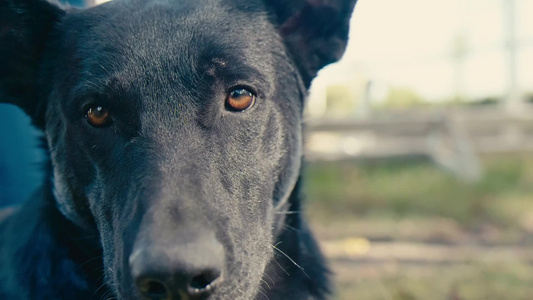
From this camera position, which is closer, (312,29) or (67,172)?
(67,172)

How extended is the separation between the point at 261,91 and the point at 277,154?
26 cm

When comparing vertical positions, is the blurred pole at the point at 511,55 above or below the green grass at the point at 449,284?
below

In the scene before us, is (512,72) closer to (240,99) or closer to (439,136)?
(439,136)

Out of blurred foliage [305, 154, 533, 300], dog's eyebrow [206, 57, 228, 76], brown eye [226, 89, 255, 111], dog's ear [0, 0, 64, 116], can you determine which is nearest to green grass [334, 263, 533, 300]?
blurred foliage [305, 154, 533, 300]

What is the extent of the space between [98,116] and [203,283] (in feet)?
2.39

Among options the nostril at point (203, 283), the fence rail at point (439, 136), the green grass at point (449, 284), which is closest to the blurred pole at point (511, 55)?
the fence rail at point (439, 136)

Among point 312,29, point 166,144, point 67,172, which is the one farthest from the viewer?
point 312,29

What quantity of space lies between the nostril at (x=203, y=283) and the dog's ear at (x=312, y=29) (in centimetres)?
112

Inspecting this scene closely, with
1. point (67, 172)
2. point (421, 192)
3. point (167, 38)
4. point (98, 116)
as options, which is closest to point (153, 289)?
point (98, 116)

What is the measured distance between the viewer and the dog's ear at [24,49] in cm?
210

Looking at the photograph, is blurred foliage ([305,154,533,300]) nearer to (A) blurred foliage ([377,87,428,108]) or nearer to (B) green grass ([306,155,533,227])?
(B) green grass ([306,155,533,227])

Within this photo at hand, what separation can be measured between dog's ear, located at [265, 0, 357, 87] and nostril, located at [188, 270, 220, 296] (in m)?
1.12

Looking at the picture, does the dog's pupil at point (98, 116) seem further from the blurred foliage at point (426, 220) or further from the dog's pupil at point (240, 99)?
the blurred foliage at point (426, 220)

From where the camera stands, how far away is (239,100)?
185 cm
